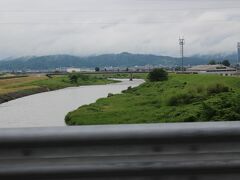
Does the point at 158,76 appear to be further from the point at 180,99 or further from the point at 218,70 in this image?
the point at 180,99

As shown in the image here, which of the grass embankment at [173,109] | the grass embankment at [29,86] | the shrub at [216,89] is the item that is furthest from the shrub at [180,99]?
the grass embankment at [29,86]

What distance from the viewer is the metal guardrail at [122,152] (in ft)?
9.62

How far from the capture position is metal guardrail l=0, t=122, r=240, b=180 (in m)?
2.93

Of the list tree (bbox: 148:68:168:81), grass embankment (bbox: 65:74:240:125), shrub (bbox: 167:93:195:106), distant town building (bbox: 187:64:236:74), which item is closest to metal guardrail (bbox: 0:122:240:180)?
grass embankment (bbox: 65:74:240:125)

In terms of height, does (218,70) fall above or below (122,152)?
below

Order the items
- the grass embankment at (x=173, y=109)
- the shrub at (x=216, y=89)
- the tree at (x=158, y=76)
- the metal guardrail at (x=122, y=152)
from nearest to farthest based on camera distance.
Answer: the metal guardrail at (x=122, y=152), the grass embankment at (x=173, y=109), the shrub at (x=216, y=89), the tree at (x=158, y=76)

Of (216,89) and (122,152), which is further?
(216,89)

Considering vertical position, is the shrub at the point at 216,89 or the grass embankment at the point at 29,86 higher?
the shrub at the point at 216,89

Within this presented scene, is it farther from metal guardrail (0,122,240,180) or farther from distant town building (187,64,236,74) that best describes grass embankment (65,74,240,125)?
distant town building (187,64,236,74)

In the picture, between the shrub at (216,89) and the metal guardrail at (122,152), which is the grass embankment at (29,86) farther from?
the metal guardrail at (122,152)

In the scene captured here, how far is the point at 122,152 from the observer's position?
2992mm

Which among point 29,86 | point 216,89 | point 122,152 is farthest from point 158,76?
point 122,152

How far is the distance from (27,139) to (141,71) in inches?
4798

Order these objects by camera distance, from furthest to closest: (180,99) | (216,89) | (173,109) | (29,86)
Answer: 1. (29,86)
2. (216,89)
3. (180,99)
4. (173,109)
